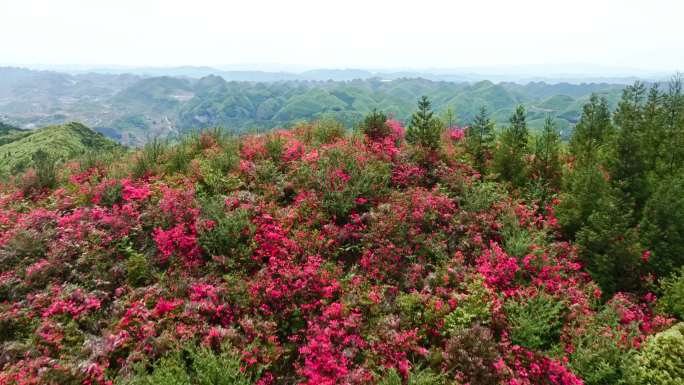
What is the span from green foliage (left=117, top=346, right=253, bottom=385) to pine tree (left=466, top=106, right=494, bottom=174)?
10050mm

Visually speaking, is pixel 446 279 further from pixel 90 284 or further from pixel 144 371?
pixel 90 284

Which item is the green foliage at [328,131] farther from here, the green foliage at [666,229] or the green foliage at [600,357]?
the green foliage at [600,357]

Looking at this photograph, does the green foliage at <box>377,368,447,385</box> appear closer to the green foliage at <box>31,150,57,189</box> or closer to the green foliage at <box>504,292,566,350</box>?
the green foliage at <box>504,292,566,350</box>

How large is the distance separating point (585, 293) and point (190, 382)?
27.5ft

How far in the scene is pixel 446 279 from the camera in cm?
793

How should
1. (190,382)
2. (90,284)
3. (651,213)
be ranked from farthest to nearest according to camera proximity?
(651,213), (90,284), (190,382)

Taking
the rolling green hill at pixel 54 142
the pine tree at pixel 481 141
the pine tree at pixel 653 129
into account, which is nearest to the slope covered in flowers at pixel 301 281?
the pine tree at pixel 481 141

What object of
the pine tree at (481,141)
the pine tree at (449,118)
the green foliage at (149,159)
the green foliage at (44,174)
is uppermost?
the pine tree at (449,118)

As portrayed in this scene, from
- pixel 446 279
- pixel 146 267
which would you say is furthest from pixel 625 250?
pixel 146 267

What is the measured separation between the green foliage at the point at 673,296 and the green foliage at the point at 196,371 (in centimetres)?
860

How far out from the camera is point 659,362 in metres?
6.13

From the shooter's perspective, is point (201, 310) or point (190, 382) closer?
point (190, 382)

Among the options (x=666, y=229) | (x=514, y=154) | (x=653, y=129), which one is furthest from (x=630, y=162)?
(x=514, y=154)

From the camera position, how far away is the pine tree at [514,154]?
1159 centimetres
